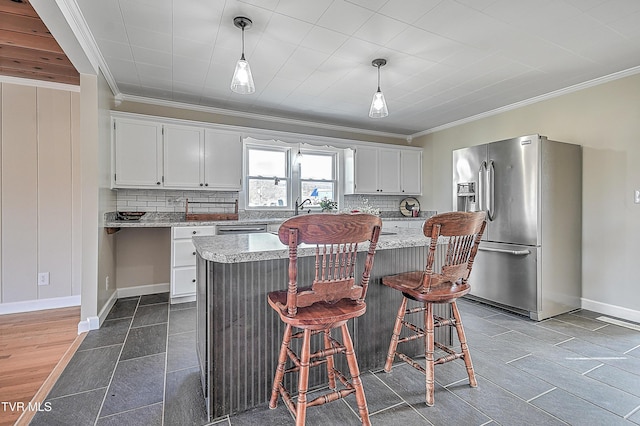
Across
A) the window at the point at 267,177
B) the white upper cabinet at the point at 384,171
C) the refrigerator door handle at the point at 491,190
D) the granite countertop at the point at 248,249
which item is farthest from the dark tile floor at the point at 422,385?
the white upper cabinet at the point at 384,171

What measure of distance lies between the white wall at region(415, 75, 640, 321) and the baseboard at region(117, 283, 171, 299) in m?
4.88

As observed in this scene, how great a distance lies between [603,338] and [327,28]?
338 centimetres

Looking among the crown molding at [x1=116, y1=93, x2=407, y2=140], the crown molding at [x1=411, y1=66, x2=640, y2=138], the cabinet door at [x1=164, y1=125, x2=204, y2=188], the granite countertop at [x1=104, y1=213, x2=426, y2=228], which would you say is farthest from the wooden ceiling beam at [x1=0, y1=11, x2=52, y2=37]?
the crown molding at [x1=411, y1=66, x2=640, y2=138]

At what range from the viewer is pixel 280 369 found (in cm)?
153

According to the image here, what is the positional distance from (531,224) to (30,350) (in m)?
4.47

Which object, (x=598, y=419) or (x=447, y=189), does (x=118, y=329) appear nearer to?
(x=598, y=419)

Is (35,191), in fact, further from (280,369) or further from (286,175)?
(280,369)

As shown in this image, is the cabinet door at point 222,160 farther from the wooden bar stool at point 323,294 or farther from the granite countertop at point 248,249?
the wooden bar stool at point 323,294

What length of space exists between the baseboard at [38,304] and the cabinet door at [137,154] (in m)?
1.37

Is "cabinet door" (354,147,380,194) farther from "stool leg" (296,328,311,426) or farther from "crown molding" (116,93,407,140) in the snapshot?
"stool leg" (296,328,311,426)

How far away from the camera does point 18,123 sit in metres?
3.20

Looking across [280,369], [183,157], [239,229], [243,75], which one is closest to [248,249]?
[280,369]

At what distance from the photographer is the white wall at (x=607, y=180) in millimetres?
3000

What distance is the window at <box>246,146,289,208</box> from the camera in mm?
4406
